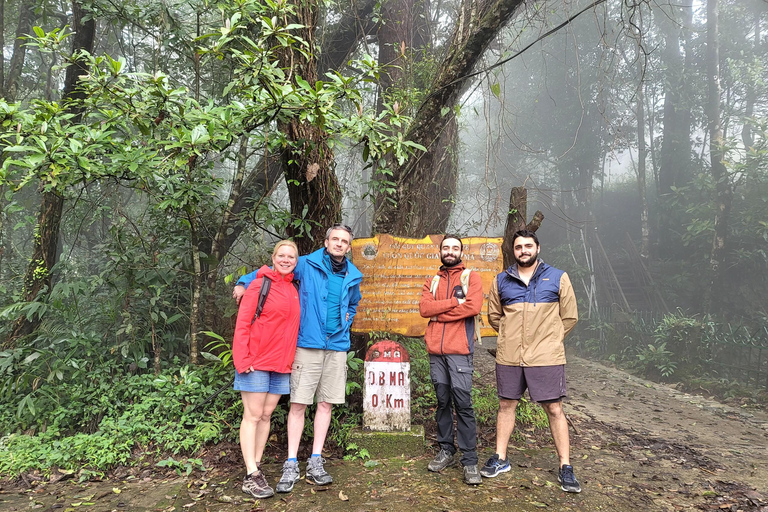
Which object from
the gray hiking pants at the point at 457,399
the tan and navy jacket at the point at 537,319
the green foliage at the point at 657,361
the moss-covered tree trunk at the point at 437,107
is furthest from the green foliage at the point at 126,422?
the green foliage at the point at 657,361

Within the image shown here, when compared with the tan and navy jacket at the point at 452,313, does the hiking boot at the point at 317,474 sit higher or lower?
lower

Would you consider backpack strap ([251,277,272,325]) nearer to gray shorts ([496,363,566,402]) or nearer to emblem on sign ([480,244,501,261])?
gray shorts ([496,363,566,402])

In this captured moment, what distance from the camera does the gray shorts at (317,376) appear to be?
359 centimetres

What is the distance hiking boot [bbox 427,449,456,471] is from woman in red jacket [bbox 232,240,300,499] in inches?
51.2

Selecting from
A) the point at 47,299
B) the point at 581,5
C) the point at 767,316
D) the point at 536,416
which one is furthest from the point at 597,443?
the point at 581,5

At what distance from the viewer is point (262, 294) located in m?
3.42

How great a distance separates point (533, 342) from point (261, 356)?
2.06 m

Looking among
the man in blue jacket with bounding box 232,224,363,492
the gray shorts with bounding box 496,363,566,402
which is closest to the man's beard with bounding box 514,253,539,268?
the gray shorts with bounding box 496,363,566,402

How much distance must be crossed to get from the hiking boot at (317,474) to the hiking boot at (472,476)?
1059 millimetres

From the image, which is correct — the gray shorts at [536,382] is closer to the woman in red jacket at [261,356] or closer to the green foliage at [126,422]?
the woman in red jacket at [261,356]

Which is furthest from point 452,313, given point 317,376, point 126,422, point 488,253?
point 126,422

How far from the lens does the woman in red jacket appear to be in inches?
132

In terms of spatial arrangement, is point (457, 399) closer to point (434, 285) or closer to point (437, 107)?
point (434, 285)

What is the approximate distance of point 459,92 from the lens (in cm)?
519
